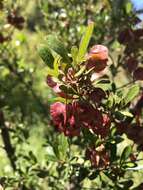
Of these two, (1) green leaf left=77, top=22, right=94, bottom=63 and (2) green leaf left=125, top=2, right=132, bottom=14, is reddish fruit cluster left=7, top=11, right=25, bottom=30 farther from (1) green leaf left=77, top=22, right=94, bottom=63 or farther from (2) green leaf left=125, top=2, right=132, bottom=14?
(1) green leaf left=77, top=22, right=94, bottom=63

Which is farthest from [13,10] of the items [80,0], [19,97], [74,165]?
[19,97]

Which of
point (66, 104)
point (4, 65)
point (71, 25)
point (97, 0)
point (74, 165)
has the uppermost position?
point (97, 0)

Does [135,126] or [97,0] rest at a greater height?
[97,0]

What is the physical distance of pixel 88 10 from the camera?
2.33 meters

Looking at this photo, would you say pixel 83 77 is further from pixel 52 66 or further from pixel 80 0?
pixel 80 0

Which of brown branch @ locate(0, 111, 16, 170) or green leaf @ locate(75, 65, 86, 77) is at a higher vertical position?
green leaf @ locate(75, 65, 86, 77)

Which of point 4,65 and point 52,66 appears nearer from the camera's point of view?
point 52,66

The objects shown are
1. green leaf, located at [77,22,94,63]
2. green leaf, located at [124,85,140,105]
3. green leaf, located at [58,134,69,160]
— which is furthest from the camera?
green leaf, located at [58,134,69,160]

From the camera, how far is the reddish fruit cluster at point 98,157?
1.22 metres

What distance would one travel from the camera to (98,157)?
1.23m

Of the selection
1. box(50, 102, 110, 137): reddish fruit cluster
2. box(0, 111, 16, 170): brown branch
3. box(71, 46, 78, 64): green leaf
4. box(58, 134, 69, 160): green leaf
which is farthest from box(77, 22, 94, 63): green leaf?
box(0, 111, 16, 170): brown branch

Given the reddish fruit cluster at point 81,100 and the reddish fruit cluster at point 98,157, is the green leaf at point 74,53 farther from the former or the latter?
the reddish fruit cluster at point 98,157

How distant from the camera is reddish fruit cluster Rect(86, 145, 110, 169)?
122 centimetres

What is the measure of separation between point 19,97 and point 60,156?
433cm
